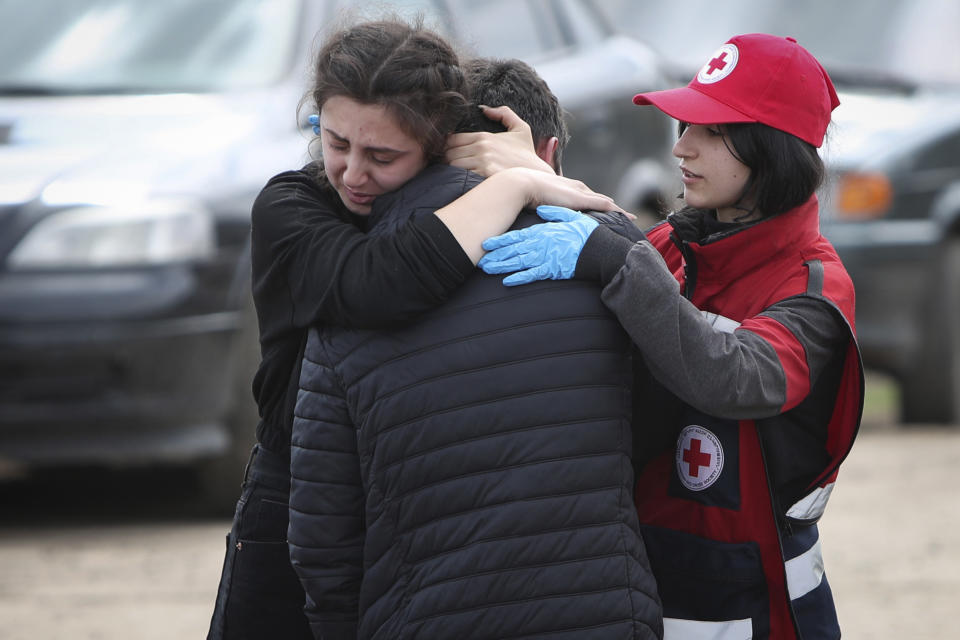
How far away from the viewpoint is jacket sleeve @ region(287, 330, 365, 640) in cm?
199

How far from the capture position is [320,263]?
2.06m

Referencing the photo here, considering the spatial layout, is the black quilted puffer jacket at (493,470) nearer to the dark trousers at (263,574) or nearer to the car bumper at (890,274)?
the dark trousers at (263,574)

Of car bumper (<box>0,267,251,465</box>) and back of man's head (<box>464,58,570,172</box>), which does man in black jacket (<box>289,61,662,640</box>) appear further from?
car bumper (<box>0,267,251,465</box>)

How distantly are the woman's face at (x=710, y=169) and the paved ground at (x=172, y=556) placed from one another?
219 centimetres

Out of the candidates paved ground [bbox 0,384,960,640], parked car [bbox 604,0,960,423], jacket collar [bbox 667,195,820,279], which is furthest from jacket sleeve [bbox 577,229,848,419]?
parked car [bbox 604,0,960,423]

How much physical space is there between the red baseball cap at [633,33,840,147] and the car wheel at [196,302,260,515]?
2.71 m

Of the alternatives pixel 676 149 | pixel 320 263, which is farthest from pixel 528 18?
pixel 320 263

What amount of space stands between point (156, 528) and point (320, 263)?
3359 millimetres

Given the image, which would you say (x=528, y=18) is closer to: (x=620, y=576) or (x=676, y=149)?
(x=676, y=149)

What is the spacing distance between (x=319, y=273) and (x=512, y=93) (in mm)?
406

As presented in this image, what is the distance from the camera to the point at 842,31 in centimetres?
829

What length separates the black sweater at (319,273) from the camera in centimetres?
195

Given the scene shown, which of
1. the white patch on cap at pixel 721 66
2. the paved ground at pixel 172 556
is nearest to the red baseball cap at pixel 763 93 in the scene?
the white patch on cap at pixel 721 66

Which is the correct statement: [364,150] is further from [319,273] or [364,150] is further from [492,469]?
[492,469]
